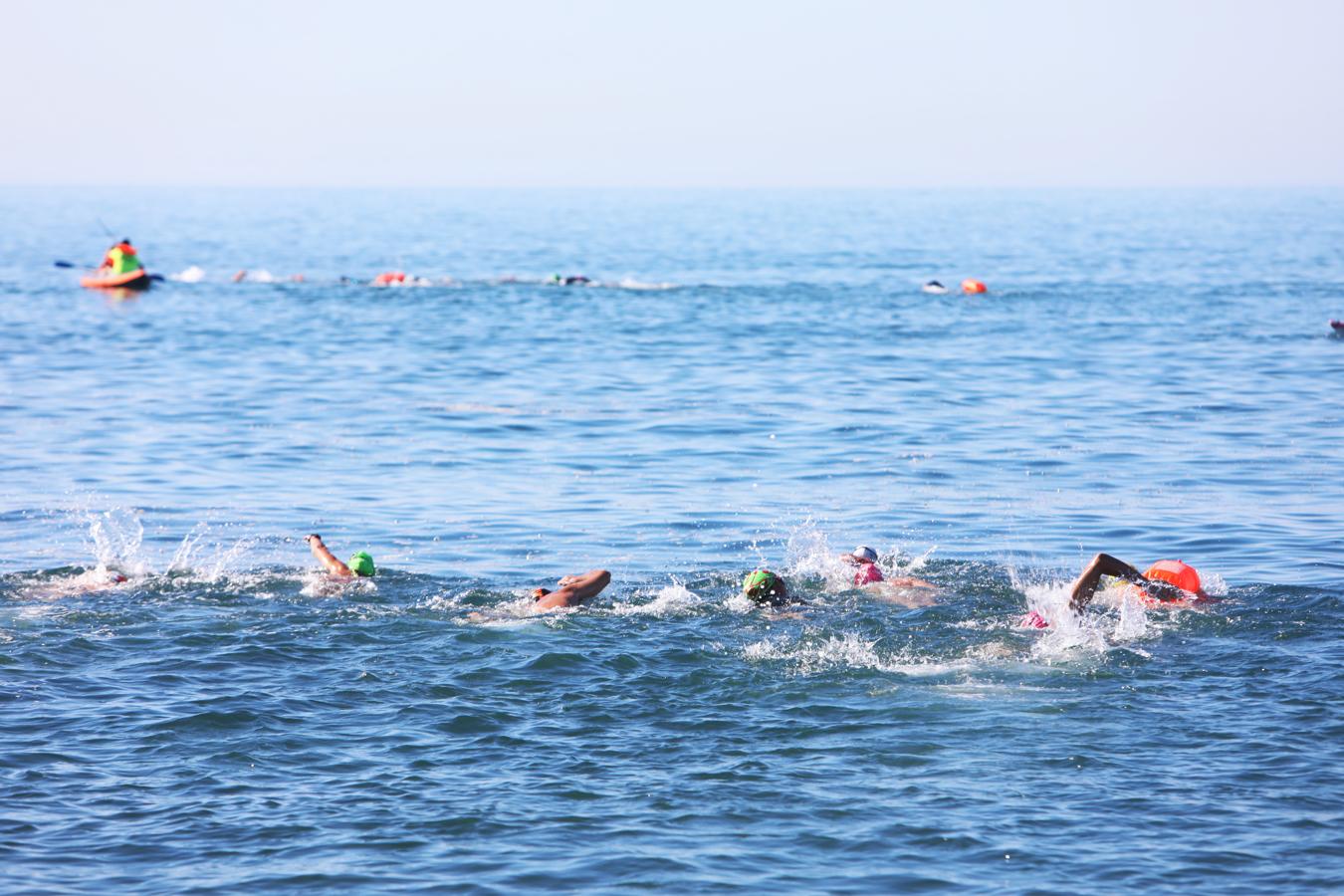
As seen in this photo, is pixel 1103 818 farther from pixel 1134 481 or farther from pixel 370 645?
pixel 1134 481

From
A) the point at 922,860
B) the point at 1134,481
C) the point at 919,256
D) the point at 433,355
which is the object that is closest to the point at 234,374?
the point at 433,355

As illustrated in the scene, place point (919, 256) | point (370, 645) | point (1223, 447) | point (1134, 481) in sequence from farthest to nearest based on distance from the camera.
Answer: point (919, 256), point (1223, 447), point (1134, 481), point (370, 645)

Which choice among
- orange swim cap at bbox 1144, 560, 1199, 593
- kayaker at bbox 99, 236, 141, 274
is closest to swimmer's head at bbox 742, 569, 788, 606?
orange swim cap at bbox 1144, 560, 1199, 593

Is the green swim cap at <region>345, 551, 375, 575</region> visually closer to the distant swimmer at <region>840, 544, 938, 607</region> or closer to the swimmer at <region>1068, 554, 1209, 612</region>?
the distant swimmer at <region>840, 544, 938, 607</region>

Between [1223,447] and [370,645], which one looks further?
[1223,447]

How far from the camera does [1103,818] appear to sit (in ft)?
38.5

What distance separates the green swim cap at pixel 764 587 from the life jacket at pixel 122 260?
52.8 meters

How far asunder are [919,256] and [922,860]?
8198 cm

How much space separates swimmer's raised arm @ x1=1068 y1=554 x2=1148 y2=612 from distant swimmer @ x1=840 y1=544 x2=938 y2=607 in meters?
2.06

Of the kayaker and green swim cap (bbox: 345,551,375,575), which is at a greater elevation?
the kayaker

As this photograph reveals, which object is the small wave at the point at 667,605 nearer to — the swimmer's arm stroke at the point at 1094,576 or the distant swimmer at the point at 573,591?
the distant swimmer at the point at 573,591

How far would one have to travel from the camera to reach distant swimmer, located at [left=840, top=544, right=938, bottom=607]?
17891 millimetres

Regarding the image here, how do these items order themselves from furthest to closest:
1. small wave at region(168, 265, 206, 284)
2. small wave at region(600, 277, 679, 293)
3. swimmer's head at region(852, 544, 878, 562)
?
small wave at region(168, 265, 206, 284) → small wave at region(600, 277, 679, 293) → swimmer's head at region(852, 544, 878, 562)

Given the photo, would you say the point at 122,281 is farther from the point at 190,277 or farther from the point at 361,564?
the point at 361,564
